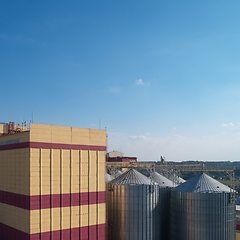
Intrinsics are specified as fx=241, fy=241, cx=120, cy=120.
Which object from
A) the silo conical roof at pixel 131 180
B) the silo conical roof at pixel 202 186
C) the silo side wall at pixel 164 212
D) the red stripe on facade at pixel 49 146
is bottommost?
the silo side wall at pixel 164 212

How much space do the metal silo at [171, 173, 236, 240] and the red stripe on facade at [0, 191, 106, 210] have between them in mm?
16306

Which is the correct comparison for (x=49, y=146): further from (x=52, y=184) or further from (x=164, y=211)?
(x=164, y=211)

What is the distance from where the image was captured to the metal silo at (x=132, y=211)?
42.6 meters

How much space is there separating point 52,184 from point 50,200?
215 centimetres

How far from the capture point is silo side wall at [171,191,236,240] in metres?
42.6

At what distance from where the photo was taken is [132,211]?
140ft

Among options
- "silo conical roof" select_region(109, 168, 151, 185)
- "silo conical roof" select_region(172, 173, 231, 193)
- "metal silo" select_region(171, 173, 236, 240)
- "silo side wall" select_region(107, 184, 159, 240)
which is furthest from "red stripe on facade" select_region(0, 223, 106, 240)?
"silo conical roof" select_region(172, 173, 231, 193)

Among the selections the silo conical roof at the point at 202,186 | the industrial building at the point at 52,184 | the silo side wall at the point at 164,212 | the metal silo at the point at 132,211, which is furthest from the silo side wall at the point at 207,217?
the industrial building at the point at 52,184

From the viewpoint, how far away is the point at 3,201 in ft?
125

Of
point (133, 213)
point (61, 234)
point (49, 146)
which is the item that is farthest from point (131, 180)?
point (49, 146)

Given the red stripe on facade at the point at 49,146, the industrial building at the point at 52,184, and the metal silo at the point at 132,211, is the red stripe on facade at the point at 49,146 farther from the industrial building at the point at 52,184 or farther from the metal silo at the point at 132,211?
the metal silo at the point at 132,211

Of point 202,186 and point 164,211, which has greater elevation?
point 202,186

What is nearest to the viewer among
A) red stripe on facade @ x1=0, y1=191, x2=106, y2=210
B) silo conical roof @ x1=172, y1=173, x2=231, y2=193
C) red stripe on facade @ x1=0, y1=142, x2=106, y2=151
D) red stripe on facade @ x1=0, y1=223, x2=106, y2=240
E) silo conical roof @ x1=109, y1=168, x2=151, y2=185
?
red stripe on facade @ x1=0, y1=191, x2=106, y2=210

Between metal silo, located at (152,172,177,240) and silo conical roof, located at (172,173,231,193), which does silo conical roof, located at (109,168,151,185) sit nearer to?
metal silo, located at (152,172,177,240)
